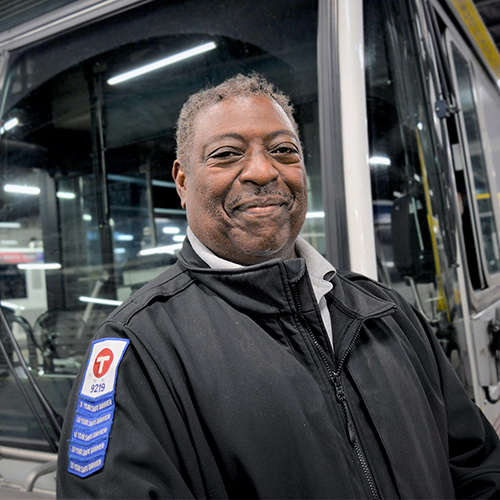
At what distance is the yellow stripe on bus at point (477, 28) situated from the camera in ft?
7.96

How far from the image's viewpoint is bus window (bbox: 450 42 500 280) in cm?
227

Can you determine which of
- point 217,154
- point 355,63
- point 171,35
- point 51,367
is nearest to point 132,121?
point 171,35

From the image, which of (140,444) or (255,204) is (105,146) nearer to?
(255,204)

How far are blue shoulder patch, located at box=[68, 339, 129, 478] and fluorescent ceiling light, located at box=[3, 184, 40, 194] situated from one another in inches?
74.6

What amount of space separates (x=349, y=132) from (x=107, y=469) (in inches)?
40.0

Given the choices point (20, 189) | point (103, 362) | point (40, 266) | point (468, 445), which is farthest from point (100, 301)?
point (468, 445)

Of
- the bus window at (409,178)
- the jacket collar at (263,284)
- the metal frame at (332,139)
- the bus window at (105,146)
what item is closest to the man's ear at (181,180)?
the jacket collar at (263,284)

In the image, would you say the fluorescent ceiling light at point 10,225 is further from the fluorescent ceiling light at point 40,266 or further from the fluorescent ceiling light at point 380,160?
the fluorescent ceiling light at point 380,160

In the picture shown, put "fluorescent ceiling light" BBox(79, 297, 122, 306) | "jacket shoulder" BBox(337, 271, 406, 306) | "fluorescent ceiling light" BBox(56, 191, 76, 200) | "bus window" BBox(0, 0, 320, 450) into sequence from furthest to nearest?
"fluorescent ceiling light" BBox(56, 191, 76, 200), "fluorescent ceiling light" BBox(79, 297, 122, 306), "bus window" BBox(0, 0, 320, 450), "jacket shoulder" BBox(337, 271, 406, 306)

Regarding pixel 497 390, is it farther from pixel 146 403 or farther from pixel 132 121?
pixel 132 121

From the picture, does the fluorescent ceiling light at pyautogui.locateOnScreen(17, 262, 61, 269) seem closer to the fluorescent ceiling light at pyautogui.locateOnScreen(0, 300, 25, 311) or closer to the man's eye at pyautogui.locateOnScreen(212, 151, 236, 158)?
the fluorescent ceiling light at pyautogui.locateOnScreen(0, 300, 25, 311)

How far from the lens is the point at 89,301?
101 inches

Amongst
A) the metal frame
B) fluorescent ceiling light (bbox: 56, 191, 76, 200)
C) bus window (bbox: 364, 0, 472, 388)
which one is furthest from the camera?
fluorescent ceiling light (bbox: 56, 191, 76, 200)

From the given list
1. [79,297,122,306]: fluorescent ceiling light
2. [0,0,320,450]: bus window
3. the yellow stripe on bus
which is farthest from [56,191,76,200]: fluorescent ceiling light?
the yellow stripe on bus
